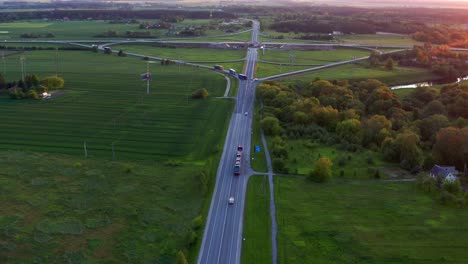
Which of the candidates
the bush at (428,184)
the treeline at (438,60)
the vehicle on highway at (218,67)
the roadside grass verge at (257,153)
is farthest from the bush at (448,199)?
the treeline at (438,60)

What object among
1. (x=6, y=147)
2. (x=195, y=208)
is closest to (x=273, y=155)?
(x=195, y=208)

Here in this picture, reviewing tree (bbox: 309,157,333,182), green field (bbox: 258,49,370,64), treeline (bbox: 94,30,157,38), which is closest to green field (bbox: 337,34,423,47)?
green field (bbox: 258,49,370,64)

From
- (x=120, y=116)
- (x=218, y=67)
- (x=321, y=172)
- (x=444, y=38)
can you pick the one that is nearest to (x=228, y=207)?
(x=321, y=172)

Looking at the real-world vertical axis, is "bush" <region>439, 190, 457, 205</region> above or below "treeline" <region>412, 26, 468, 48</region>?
below

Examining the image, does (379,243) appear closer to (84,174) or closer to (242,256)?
(242,256)

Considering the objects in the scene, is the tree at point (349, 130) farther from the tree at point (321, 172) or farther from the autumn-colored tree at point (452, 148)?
the tree at point (321, 172)

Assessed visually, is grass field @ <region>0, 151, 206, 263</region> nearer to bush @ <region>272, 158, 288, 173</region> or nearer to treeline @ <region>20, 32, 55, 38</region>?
bush @ <region>272, 158, 288, 173</region>
